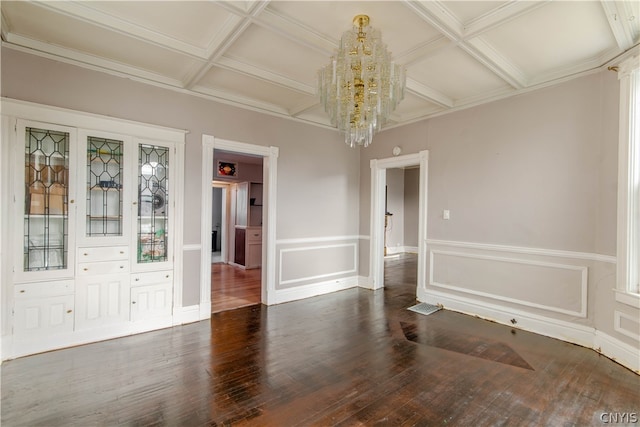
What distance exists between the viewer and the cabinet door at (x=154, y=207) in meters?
3.37

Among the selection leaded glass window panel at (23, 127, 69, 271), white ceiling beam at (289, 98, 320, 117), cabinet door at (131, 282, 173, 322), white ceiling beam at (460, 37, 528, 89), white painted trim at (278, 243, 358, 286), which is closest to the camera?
white ceiling beam at (460, 37, 528, 89)

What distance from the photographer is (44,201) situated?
2877mm

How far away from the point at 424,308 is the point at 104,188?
4256 millimetres

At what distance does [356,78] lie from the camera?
2541 millimetres

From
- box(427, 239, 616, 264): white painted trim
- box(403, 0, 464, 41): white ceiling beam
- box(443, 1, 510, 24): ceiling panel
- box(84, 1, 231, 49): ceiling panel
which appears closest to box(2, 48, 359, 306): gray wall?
box(84, 1, 231, 49): ceiling panel

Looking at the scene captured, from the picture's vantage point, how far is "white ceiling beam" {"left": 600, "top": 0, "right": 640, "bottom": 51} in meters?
2.19

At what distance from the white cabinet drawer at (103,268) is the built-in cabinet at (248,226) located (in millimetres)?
4034

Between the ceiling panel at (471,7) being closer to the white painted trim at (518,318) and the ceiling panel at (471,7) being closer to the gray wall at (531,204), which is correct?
the gray wall at (531,204)

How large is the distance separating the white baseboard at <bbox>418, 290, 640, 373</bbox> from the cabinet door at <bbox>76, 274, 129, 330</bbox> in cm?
396

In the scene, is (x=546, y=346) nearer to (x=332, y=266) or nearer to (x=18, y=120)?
(x=332, y=266)

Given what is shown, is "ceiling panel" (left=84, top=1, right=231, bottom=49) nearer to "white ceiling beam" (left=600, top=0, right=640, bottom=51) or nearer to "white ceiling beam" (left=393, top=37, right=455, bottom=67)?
"white ceiling beam" (left=393, top=37, right=455, bottom=67)

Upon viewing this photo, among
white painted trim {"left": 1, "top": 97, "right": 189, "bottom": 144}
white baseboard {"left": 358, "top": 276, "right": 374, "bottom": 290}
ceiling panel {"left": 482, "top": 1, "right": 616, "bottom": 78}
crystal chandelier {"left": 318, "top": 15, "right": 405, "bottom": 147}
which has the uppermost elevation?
ceiling panel {"left": 482, "top": 1, "right": 616, "bottom": 78}

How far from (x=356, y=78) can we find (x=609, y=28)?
214cm

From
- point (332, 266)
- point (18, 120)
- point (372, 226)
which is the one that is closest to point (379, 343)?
point (332, 266)
